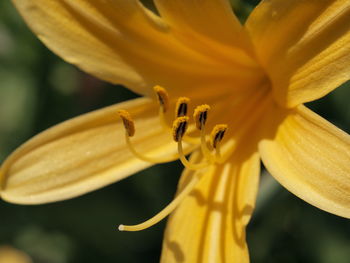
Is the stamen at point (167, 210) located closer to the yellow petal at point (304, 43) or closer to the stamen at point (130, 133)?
the stamen at point (130, 133)

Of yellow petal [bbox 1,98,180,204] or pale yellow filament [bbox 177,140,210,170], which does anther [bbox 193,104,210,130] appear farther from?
yellow petal [bbox 1,98,180,204]

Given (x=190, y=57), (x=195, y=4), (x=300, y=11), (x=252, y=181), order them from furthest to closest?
(x=190, y=57)
(x=252, y=181)
(x=195, y=4)
(x=300, y=11)

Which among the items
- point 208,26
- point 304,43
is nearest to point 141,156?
point 208,26

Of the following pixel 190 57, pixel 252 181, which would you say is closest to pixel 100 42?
pixel 190 57

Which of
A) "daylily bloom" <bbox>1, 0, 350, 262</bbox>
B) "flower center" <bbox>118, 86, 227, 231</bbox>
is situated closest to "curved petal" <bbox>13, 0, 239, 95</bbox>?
"daylily bloom" <bbox>1, 0, 350, 262</bbox>

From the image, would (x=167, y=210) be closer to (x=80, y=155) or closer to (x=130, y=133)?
(x=130, y=133)

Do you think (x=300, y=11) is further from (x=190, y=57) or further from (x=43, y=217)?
(x=43, y=217)

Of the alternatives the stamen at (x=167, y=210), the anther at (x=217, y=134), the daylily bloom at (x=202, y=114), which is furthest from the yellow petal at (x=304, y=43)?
the stamen at (x=167, y=210)
